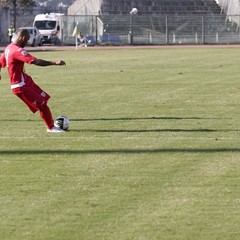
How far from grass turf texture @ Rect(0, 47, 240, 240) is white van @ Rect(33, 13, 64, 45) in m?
54.8

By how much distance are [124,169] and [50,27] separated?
229 feet

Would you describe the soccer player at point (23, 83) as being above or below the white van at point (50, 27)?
above

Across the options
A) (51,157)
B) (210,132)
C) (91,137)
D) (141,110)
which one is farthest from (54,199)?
(141,110)

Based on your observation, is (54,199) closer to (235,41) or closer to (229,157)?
(229,157)

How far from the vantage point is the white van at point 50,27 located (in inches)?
3004

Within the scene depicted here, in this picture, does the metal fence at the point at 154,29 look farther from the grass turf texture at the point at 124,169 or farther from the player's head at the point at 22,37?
the player's head at the point at 22,37

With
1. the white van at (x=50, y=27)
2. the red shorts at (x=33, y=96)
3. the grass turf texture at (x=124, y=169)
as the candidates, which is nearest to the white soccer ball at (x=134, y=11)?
the white van at (x=50, y=27)

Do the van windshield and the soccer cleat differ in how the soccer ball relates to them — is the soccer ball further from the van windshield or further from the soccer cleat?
the van windshield

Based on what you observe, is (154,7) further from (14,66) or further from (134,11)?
(14,66)

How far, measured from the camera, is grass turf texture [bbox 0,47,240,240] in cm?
822

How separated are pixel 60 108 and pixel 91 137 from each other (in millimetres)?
4681

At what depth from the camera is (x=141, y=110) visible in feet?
60.2

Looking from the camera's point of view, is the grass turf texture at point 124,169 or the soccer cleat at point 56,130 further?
the soccer cleat at point 56,130

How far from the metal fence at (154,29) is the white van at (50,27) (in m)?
1.12
